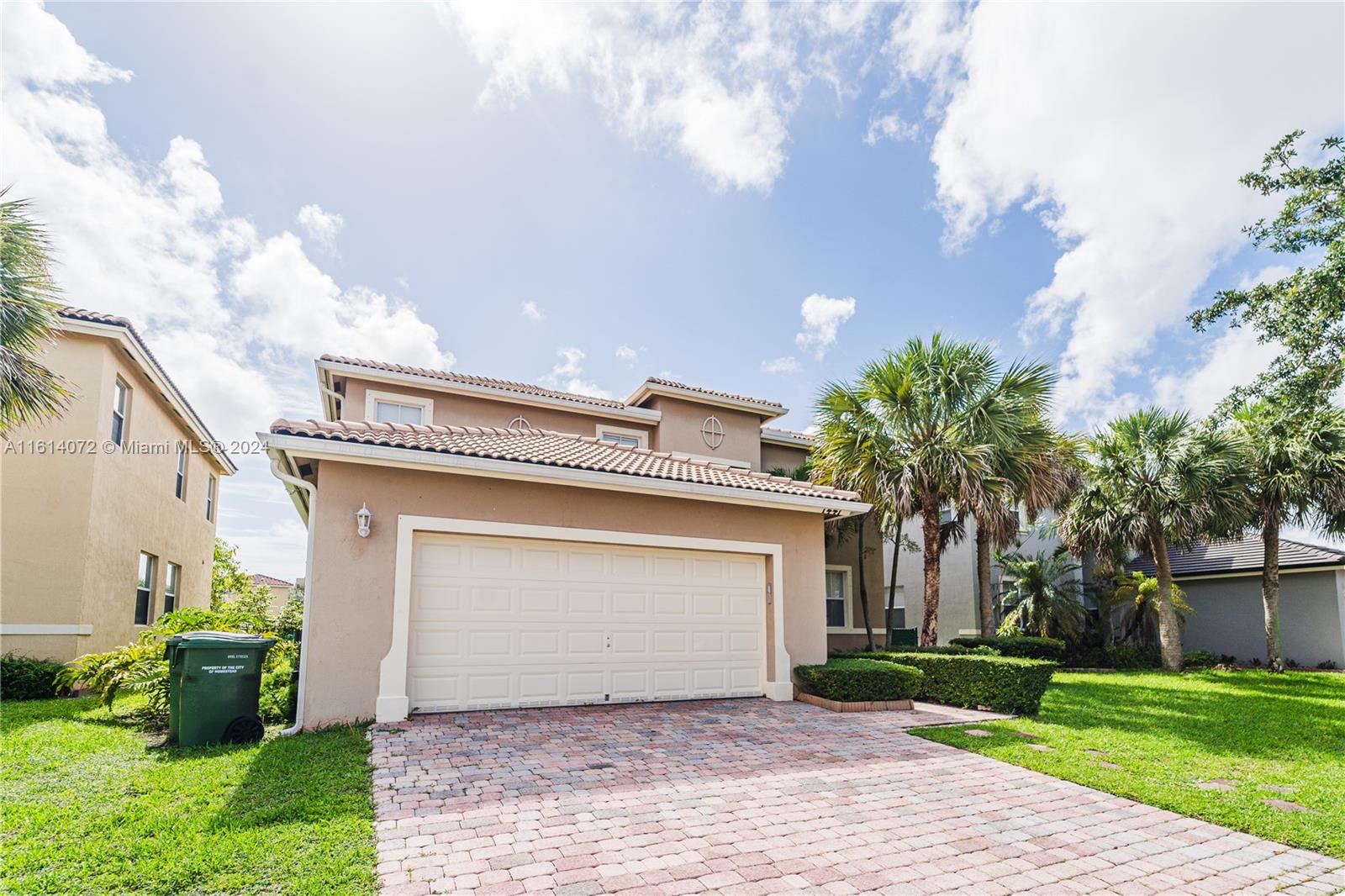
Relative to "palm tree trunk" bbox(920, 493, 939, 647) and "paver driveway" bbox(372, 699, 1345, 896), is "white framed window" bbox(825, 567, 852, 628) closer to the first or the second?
"palm tree trunk" bbox(920, 493, 939, 647)

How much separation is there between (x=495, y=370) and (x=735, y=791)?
44.7 feet

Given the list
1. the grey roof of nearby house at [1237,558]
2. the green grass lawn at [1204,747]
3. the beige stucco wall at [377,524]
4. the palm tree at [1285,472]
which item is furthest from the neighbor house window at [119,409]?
the grey roof of nearby house at [1237,558]

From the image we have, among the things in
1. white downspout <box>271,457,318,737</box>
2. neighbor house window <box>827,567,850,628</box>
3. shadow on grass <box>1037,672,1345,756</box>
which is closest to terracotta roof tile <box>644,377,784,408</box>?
neighbor house window <box>827,567,850,628</box>

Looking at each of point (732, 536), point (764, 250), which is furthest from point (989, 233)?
point (732, 536)

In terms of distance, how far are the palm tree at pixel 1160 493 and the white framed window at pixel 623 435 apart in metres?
11.8

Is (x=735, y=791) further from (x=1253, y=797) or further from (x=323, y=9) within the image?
(x=323, y=9)

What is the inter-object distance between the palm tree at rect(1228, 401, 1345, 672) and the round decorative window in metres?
12.1

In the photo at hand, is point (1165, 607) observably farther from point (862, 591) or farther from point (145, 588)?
point (145, 588)

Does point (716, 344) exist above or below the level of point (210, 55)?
below

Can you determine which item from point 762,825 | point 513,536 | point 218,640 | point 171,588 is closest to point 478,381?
point 513,536

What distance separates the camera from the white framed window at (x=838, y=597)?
62.3 feet

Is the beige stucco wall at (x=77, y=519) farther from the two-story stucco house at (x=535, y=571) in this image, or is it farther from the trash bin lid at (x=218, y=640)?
the trash bin lid at (x=218, y=640)

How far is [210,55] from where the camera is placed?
10.6m

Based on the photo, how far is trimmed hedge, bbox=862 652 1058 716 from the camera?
34.3 feet
